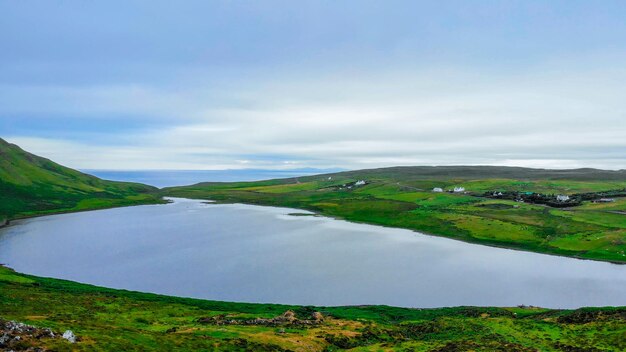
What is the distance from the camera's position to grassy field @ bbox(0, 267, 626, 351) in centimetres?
3338

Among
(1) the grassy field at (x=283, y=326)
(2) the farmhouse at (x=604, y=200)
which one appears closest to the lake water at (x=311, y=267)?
(1) the grassy field at (x=283, y=326)

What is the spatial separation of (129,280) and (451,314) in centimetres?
5874

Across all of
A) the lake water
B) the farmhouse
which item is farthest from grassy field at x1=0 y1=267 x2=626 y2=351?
the farmhouse

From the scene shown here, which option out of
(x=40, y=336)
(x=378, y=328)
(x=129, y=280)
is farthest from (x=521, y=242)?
(x=40, y=336)

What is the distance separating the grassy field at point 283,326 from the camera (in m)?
33.4

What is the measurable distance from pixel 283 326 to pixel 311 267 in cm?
3917

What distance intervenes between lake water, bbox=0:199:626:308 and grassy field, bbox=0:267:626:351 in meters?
9.12

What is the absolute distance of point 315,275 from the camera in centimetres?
7744

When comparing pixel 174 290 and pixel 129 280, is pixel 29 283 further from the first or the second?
pixel 174 290

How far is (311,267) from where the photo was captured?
8294 cm

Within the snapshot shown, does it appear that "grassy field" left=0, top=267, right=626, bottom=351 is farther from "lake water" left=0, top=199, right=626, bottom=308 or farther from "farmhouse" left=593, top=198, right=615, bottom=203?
"farmhouse" left=593, top=198, right=615, bottom=203

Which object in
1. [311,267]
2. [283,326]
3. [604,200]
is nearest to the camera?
[283,326]

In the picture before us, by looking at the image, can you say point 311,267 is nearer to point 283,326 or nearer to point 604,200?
point 283,326

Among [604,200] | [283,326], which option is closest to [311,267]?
[283,326]
